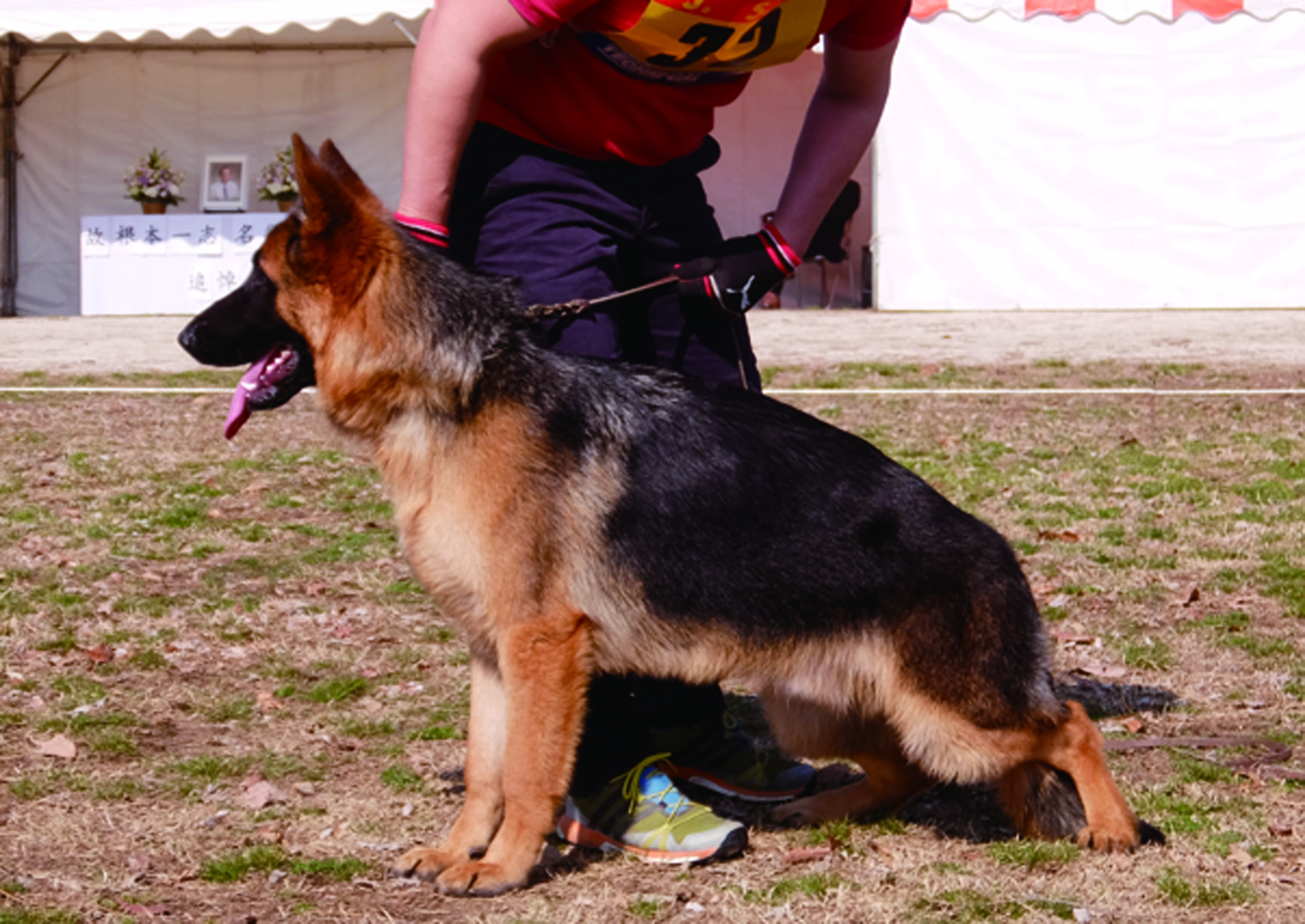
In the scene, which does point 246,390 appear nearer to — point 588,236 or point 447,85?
point 447,85

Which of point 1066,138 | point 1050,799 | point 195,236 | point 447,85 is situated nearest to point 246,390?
point 447,85

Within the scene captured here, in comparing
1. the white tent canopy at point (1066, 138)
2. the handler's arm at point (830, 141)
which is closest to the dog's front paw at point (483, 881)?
the handler's arm at point (830, 141)

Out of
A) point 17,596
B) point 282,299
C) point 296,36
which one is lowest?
point 17,596

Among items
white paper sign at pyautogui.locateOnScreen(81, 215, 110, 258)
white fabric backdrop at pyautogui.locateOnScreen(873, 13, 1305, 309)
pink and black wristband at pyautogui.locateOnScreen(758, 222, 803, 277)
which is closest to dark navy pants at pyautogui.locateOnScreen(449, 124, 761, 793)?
pink and black wristband at pyautogui.locateOnScreen(758, 222, 803, 277)

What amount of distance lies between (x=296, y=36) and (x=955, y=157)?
9444 millimetres

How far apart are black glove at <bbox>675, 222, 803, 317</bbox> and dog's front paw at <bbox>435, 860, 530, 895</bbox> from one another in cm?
161

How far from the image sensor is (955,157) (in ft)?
58.9

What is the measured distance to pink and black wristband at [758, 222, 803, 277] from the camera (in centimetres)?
382

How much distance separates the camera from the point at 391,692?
482cm

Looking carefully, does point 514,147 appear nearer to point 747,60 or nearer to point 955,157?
point 747,60

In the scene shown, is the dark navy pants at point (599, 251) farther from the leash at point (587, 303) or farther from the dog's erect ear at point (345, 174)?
the dog's erect ear at point (345, 174)

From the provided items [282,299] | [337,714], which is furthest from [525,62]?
[337,714]

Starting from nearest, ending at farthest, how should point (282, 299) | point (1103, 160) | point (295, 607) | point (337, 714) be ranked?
1. point (282, 299)
2. point (337, 714)
3. point (295, 607)
4. point (1103, 160)

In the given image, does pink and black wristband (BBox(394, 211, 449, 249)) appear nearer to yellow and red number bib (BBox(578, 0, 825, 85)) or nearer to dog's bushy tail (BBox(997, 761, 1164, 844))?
yellow and red number bib (BBox(578, 0, 825, 85))
